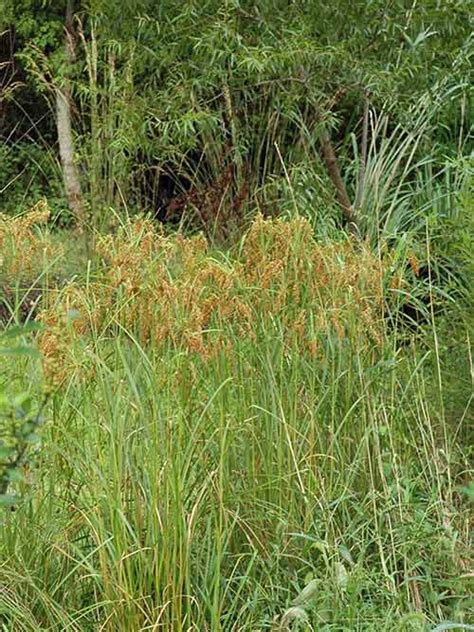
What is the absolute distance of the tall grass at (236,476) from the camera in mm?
2824

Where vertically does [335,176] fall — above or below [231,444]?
below

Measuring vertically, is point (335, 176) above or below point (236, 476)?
below

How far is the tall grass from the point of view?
9.27 ft

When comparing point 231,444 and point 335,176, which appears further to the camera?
point 335,176

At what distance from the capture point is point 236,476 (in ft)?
10.8

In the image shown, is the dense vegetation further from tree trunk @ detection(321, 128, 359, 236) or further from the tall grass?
tree trunk @ detection(321, 128, 359, 236)

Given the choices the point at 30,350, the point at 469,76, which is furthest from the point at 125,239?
the point at 469,76

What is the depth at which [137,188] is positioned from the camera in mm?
7168

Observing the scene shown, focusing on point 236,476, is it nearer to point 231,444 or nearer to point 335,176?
point 231,444

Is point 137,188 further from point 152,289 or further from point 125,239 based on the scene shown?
point 152,289

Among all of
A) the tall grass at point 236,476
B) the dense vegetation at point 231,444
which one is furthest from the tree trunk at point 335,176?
the tall grass at point 236,476

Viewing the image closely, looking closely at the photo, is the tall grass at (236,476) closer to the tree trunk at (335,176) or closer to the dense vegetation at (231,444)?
the dense vegetation at (231,444)

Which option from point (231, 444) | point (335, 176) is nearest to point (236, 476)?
point (231, 444)

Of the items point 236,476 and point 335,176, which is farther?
point 335,176
